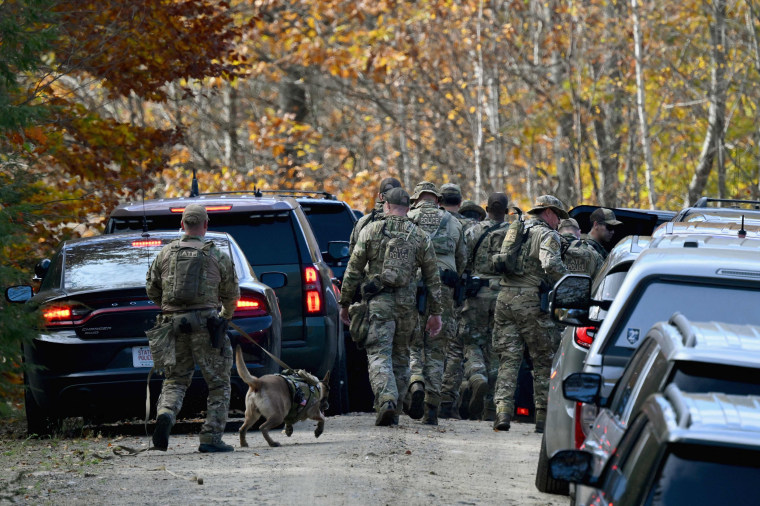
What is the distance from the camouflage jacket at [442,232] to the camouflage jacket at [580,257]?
0.94 m

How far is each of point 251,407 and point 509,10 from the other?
2484 cm

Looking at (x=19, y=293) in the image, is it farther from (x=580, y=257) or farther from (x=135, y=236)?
(x=580, y=257)

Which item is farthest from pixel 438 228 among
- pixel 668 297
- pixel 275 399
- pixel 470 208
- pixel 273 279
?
pixel 668 297

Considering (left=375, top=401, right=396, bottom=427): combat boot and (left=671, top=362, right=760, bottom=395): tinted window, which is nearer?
(left=671, top=362, right=760, bottom=395): tinted window

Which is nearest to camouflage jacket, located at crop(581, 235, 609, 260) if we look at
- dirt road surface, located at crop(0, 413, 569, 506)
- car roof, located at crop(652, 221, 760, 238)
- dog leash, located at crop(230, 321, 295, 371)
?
dirt road surface, located at crop(0, 413, 569, 506)

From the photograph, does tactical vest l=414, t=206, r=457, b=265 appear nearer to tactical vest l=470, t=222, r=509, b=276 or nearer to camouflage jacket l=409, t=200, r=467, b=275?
camouflage jacket l=409, t=200, r=467, b=275

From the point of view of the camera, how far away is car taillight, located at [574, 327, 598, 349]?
23.9ft

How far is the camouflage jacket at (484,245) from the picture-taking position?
41.7 feet

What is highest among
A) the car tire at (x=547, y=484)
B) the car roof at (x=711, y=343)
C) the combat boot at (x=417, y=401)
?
the car roof at (x=711, y=343)

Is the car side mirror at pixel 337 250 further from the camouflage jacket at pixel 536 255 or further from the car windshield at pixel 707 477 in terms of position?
the car windshield at pixel 707 477

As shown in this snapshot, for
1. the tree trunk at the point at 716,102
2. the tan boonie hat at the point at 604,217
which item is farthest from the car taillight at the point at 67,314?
the tree trunk at the point at 716,102

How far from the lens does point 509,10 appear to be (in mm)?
32969

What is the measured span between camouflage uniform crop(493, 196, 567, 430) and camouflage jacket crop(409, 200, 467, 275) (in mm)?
591

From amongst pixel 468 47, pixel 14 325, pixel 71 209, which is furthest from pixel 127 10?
pixel 468 47
